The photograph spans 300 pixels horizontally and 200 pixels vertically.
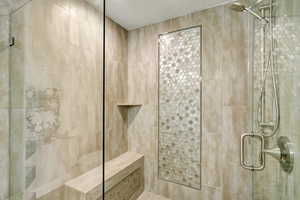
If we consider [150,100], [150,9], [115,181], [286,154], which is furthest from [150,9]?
[115,181]

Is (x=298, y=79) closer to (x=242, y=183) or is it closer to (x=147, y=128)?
(x=242, y=183)

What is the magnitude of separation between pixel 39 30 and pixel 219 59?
1458 millimetres

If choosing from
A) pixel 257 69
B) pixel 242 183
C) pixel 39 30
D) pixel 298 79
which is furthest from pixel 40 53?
pixel 242 183

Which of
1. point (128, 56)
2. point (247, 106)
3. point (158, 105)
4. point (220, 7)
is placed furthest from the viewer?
point (128, 56)

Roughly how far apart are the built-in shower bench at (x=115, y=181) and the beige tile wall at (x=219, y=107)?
16 cm

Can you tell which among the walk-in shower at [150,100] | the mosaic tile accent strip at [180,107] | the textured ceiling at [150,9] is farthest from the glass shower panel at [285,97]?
the textured ceiling at [150,9]

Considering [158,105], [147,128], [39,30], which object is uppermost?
[39,30]

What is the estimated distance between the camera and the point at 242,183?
53.8 inches

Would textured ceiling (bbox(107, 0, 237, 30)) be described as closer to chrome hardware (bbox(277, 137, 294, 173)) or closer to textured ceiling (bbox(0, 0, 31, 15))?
textured ceiling (bbox(0, 0, 31, 15))

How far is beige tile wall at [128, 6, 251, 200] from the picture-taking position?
1.40m

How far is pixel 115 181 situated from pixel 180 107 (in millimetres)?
1000

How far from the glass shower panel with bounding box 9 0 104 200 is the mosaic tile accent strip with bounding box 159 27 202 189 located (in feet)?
3.52

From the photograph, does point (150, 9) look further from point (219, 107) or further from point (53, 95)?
point (53, 95)

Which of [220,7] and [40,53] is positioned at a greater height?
[220,7]
